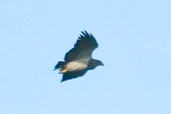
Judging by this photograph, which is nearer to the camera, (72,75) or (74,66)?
(72,75)

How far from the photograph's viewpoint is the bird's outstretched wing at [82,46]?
4091 centimetres

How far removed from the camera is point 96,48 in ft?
135

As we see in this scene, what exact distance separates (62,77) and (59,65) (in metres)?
0.46

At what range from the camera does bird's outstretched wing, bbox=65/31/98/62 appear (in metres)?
40.9

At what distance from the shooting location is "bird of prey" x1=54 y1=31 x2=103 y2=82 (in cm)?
4091

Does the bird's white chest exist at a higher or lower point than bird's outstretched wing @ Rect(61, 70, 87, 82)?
higher

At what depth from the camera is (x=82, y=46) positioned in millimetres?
41062

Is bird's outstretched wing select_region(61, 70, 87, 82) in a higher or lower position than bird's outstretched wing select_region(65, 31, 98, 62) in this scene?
lower

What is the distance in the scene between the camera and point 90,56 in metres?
41.4

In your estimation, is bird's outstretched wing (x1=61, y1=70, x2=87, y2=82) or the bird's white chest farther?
the bird's white chest

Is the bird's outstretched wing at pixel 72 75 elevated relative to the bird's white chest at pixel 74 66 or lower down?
lower down

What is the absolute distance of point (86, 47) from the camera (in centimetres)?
4109

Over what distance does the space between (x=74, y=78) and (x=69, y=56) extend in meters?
0.82

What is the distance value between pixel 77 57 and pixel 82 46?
44 centimetres
